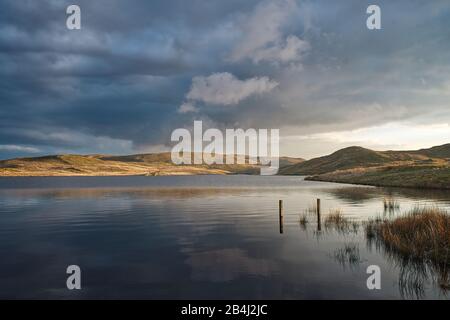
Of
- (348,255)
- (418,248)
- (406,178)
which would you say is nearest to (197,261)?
(348,255)

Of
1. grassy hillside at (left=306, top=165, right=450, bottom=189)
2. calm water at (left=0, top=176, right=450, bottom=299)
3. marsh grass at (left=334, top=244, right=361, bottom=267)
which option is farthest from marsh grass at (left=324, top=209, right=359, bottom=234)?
grassy hillside at (left=306, top=165, right=450, bottom=189)

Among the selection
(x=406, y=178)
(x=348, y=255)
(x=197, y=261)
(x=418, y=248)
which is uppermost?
(x=406, y=178)

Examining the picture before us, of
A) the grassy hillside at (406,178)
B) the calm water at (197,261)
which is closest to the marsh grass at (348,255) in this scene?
the calm water at (197,261)

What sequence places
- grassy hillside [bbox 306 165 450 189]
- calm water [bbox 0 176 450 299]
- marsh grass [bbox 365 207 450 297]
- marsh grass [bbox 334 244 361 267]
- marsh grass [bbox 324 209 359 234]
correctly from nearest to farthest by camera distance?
calm water [bbox 0 176 450 299] < marsh grass [bbox 365 207 450 297] < marsh grass [bbox 334 244 361 267] < marsh grass [bbox 324 209 359 234] < grassy hillside [bbox 306 165 450 189]

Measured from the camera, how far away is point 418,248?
2200cm

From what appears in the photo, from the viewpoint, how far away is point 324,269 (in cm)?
2131

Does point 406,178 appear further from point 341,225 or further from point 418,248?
point 418,248

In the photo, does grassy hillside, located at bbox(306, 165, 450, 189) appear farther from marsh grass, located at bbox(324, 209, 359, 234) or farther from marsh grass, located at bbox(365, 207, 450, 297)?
marsh grass, located at bbox(365, 207, 450, 297)

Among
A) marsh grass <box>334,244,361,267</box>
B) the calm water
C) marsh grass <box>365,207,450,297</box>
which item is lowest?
the calm water

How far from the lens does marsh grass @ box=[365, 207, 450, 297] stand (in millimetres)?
18094

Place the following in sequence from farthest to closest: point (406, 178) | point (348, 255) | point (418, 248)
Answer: point (406, 178)
point (348, 255)
point (418, 248)

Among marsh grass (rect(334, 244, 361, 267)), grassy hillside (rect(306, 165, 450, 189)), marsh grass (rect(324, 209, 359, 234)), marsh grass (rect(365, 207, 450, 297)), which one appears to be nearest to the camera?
marsh grass (rect(365, 207, 450, 297))

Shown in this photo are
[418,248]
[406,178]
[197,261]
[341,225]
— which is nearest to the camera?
[418,248]

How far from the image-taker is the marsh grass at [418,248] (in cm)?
1809
